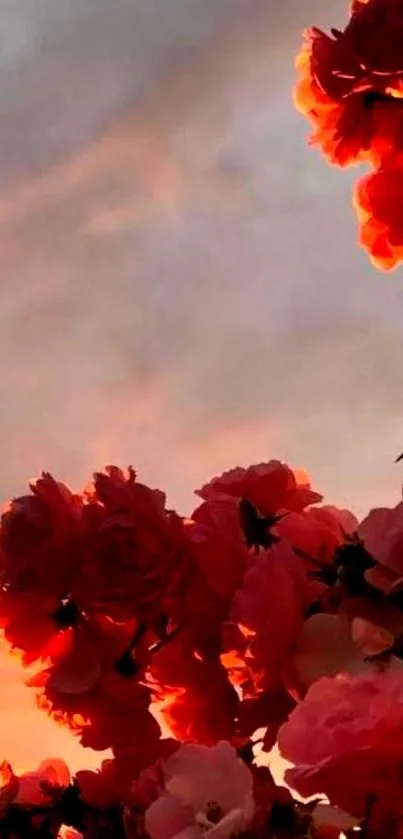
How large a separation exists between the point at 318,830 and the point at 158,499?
0.37m

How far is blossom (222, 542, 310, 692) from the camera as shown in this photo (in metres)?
0.96

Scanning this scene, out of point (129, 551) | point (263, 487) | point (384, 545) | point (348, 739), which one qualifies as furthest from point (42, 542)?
point (348, 739)

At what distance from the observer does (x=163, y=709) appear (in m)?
1.14

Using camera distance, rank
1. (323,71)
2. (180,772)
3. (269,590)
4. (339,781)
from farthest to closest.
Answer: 1. (323,71)
2. (269,590)
3. (180,772)
4. (339,781)

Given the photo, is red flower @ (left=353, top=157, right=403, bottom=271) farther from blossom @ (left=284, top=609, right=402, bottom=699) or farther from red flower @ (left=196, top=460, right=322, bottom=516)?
blossom @ (left=284, top=609, right=402, bottom=699)

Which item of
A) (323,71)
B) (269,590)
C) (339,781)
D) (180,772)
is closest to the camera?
(339,781)

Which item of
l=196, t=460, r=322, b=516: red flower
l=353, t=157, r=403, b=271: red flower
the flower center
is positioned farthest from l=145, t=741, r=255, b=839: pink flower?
l=353, t=157, r=403, b=271: red flower

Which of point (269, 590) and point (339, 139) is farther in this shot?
point (339, 139)

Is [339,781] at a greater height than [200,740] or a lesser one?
lesser

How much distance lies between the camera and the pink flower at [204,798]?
817mm

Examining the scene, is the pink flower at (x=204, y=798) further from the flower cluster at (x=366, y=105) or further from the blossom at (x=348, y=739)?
the flower cluster at (x=366, y=105)

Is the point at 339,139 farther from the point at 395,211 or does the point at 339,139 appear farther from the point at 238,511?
the point at 238,511

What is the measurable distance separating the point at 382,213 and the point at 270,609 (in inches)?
12.4

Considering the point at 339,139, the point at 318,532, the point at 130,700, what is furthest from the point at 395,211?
the point at 130,700
